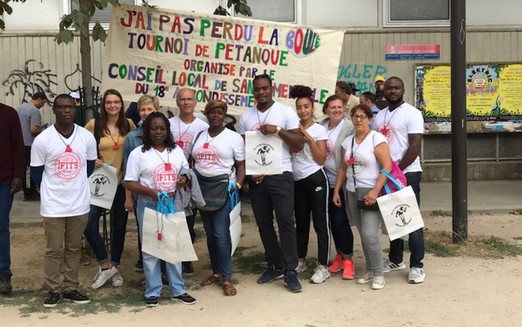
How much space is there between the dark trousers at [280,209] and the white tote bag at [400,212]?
0.81m

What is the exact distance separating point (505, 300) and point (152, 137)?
10.7ft

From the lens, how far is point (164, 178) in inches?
188

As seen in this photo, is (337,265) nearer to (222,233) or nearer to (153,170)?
(222,233)

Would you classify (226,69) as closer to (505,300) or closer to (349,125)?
(349,125)


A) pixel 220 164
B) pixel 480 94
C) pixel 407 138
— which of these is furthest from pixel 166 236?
pixel 480 94

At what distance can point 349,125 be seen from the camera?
18.2ft

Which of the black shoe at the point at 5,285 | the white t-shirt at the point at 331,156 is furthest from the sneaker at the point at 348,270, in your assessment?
the black shoe at the point at 5,285

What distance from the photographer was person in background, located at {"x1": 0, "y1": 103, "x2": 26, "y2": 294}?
5215 mm

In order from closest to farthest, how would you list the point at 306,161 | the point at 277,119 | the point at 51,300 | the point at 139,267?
the point at 51,300 < the point at 277,119 < the point at 306,161 < the point at 139,267

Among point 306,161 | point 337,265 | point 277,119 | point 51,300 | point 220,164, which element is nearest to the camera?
point 51,300

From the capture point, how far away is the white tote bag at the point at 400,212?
16.9 ft

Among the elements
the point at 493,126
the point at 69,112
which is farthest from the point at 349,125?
the point at 493,126

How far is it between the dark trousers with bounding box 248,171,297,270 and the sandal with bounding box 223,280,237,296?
51 cm

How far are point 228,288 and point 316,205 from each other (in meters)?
1.12
